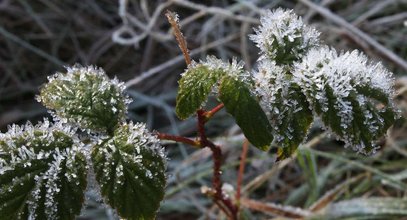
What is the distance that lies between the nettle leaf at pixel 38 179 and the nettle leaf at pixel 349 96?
29 cm

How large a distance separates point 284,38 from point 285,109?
4.9 inches

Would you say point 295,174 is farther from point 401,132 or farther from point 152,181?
point 152,181

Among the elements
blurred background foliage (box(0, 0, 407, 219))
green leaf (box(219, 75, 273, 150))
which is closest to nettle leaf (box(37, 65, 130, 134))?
green leaf (box(219, 75, 273, 150))

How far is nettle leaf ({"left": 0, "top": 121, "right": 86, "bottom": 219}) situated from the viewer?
0.71 m

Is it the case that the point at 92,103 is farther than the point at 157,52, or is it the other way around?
the point at 157,52

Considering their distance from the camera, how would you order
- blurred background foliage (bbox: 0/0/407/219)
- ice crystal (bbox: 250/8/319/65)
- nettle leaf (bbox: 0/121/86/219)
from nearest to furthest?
nettle leaf (bbox: 0/121/86/219), ice crystal (bbox: 250/8/319/65), blurred background foliage (bbox: 0/0/407/219)

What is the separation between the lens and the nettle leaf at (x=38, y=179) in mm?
712

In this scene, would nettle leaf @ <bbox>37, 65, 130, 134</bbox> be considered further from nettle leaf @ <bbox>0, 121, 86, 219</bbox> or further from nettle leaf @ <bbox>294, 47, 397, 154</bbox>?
nettle leaf @ <bbox>294, 47, 397, 154</bbox>

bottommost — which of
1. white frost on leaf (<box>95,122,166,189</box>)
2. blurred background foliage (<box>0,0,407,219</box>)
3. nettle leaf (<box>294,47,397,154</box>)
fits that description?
nettle leaf (<box>294,47,397,154</box>)

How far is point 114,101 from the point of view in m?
0.82

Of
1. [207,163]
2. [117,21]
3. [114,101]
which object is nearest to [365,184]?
[207,163]

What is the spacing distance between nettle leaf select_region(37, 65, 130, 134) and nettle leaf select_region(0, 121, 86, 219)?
6 centimetres

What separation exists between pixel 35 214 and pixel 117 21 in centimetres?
227

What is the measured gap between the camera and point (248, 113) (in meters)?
0.74
